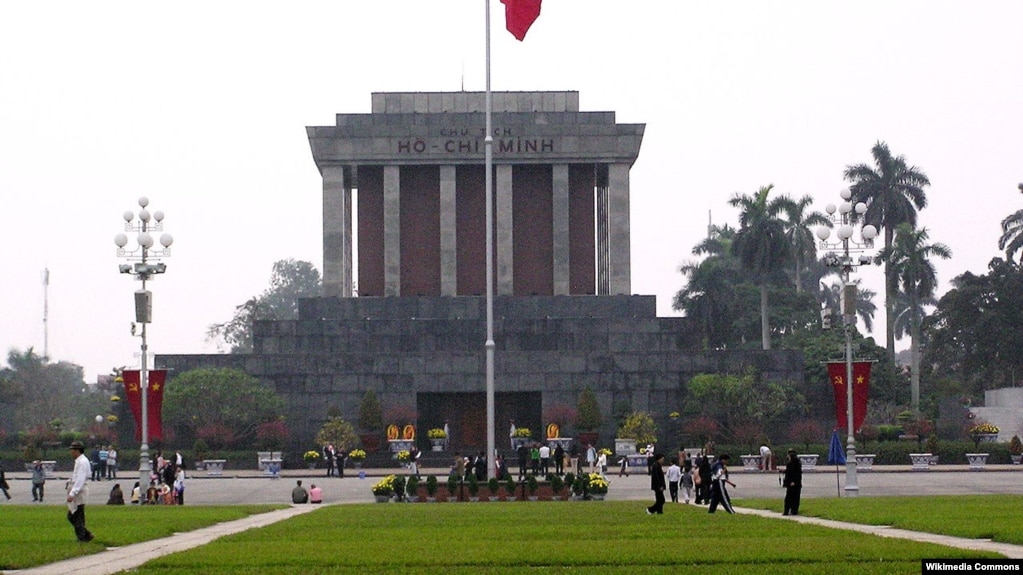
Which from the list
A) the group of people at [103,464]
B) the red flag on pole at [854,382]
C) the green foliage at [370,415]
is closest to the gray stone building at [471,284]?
the green foliage at [370,415]

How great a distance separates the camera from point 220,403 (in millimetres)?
74375

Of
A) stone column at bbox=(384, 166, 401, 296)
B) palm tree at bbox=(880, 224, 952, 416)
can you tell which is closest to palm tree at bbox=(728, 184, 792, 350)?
palm tree at bbox=(880, 224, 952, 416)

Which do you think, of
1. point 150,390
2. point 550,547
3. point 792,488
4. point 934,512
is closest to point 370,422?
point 150,390

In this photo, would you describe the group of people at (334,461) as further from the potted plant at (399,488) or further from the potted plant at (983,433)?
the potted plant at (983,433)

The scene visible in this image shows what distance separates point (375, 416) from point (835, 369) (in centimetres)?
2670

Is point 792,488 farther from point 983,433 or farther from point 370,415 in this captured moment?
point 983,433

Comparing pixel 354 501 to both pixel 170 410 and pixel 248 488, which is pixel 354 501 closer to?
pixel 248 488

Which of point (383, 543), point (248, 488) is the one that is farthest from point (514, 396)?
point (383, 543)

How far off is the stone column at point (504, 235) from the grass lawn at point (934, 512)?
3830 cm

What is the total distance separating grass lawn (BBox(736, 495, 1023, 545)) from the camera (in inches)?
1093

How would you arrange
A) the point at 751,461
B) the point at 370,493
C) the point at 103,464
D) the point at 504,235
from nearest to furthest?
1. the point at 370,493
2. the point at 103,464
3. the point at 751,461
4. the point at 504,235

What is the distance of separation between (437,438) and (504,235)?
469 inches

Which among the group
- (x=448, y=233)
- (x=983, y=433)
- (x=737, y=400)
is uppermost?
(x=448, y=233)

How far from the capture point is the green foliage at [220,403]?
7406 centimetres
